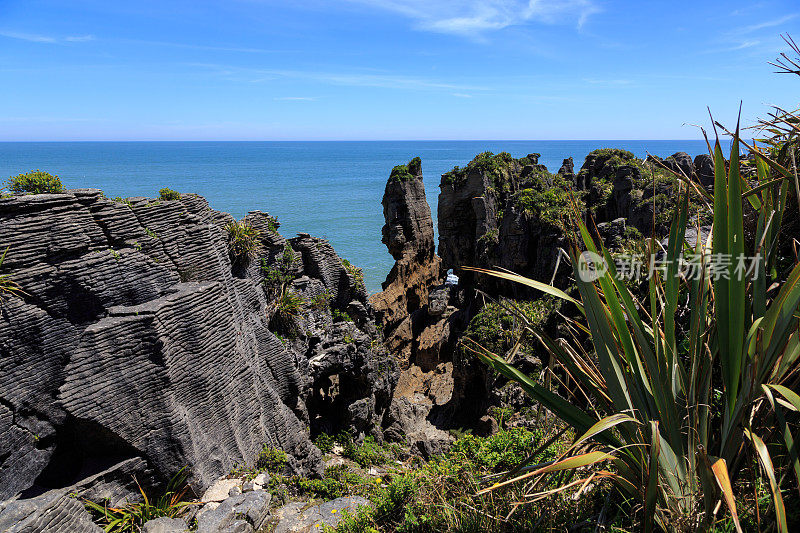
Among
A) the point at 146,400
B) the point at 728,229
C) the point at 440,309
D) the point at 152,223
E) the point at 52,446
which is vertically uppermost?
the point at 728,229

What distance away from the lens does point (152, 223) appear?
31.9 ft

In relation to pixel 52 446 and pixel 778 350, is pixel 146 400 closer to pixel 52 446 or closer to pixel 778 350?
pixel 52 446

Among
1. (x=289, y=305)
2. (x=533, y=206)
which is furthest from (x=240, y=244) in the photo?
(x=533, y=206)

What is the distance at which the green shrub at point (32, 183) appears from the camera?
28.5 ft

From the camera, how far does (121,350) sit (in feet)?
27.3

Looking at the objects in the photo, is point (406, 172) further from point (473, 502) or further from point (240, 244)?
point (473, 502)

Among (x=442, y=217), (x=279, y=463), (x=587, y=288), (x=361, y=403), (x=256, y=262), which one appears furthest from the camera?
(x=442, y=217)

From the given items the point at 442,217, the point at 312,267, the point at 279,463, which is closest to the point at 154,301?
the point at 279,463

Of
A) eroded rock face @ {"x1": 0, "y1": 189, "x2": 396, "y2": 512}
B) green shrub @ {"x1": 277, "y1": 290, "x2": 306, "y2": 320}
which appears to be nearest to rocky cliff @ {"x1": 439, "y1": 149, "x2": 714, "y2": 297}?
green shrub @ {"x1": 277, "y1": 290, "x2": 306, "y2": 320}

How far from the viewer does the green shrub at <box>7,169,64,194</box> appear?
8672 millimetres

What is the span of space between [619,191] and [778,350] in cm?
2072

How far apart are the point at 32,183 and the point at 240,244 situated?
14.5ft

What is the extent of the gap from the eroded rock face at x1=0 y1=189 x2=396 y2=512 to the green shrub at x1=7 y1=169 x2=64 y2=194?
2.68 ft

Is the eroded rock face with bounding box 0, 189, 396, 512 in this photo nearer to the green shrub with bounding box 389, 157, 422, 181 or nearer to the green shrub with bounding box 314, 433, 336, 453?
the green shrub with bounding box 314, 433, 336, 453
